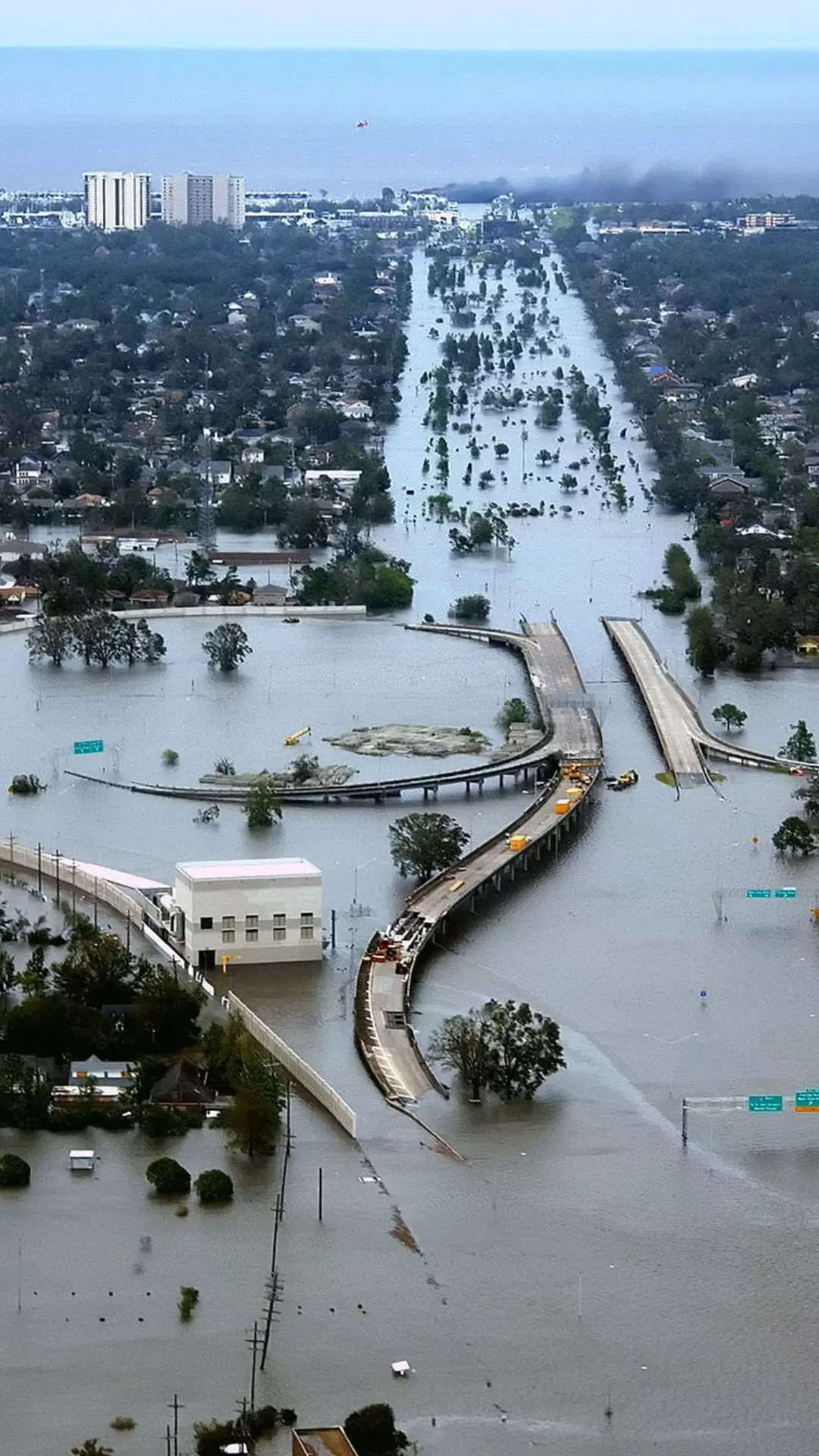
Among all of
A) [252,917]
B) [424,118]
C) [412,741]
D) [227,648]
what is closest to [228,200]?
[424,118]

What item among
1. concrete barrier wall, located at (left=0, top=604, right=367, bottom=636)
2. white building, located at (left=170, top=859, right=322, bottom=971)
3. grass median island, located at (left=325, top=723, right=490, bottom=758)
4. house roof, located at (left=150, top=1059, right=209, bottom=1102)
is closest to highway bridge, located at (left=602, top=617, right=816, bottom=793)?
grass median island, located at (left=325, top=723, right=490, bottom=758)

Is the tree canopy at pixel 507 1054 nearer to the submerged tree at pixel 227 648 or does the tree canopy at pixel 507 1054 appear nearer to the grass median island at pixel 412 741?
the grass median island at pixel 412 741

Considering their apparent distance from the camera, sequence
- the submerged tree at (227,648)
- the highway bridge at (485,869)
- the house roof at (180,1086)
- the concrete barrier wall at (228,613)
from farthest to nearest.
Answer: the concrete barrier wall at (228,613)
the submerged tree at (227,648)
the highway bridge at (485,869)
the house roof at (180,1086)

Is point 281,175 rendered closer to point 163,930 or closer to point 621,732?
point 621,732

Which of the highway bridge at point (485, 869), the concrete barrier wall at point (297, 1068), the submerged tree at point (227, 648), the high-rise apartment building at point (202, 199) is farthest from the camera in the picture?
the high-rise apartment building at point (202, 199)

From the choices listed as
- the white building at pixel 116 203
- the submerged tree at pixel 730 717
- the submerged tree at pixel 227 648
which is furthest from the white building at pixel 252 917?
the white building at pixel 116 203

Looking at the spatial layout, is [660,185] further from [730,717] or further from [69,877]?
[69,877]

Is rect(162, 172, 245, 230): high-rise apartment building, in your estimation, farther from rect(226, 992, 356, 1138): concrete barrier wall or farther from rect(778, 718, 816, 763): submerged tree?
rect(226, 992, 356, 1138): concrete barrier wall
